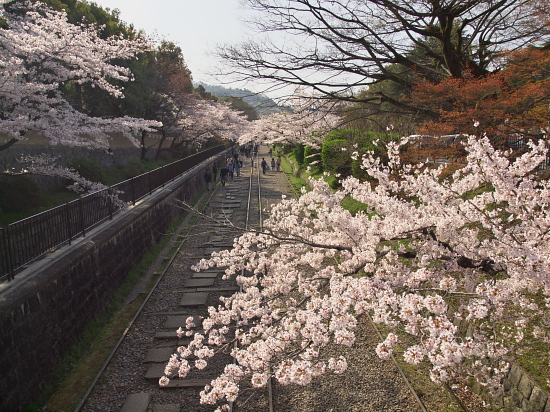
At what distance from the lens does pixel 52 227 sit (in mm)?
8367

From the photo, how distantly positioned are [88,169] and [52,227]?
32.5 ft

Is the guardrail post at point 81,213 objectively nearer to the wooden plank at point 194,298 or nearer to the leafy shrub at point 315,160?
the wooden plank at point 194,298

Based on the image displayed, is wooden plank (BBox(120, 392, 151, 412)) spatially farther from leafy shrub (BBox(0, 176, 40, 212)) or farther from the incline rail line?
leafy shrub (BBox(0, 176, 40, 212))

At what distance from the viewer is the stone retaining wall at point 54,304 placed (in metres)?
5.71

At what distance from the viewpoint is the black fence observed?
6.72m

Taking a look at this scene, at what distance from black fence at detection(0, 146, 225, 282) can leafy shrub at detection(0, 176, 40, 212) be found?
2746 millimetres

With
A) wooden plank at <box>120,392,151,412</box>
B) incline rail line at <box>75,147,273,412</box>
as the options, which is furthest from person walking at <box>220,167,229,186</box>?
wooden plank at <box>120,392,151,412</box>

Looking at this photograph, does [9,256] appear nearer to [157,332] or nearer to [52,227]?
[52,227]

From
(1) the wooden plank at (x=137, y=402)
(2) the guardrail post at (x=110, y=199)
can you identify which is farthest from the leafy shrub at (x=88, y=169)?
(1) the wooden plank at (x=137, y=402)

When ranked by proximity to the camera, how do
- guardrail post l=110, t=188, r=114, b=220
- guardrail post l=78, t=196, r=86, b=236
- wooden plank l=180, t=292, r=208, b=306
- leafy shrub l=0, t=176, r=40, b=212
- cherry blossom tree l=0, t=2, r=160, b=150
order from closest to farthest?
wooden plank l=180, t=292, r=208, b=306 → guardrail post l=78, t=196, r=86, b=236 → cherry blossom tree l=0, t=2, r=160, b=150 → guardrail post l=110, t=188, r=114, b=220 → leafy shrub l=0, t=176, r=40, b=212

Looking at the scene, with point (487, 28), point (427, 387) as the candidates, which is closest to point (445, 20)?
point (487, 28)

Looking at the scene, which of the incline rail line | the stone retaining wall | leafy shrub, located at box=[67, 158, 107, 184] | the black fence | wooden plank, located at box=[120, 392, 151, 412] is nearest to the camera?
the stone retaining wall

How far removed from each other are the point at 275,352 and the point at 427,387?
2.84m

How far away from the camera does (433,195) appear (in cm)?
547
